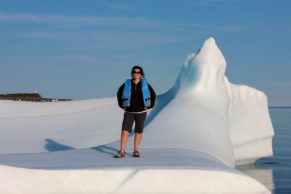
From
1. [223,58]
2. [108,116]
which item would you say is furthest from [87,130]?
[223,58]

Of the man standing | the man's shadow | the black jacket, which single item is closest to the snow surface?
the man's shadow

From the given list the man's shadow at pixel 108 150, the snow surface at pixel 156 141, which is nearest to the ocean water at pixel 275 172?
the snow surface at pixel 156 141

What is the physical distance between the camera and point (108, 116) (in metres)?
15.7

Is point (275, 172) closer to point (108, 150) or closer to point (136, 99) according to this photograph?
point (108, 150)

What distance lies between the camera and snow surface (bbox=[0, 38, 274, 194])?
704 centimetres

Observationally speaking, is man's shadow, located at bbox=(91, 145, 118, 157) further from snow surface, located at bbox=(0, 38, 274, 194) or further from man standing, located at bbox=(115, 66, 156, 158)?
man standing, located at bbox=(115, 66, 156, 158)

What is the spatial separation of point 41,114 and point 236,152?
20.5 ft

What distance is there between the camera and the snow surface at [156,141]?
7.04m

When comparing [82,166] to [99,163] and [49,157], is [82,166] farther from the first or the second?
[49,157]

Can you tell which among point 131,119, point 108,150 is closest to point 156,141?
point 108,150

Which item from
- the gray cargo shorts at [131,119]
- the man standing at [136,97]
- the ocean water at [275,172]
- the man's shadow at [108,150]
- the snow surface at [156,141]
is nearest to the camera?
the snow surface at [156,141]

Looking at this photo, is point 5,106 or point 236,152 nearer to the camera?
point 236,152

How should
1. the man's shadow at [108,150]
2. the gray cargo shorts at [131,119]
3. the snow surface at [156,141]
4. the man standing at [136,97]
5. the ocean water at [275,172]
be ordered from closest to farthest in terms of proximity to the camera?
the snow surface at [156,141] → the man standing at [136,97] → the gray cargo shorts at [131,119] → the man's shadow at [108,150] → the ocean water at [275,172]

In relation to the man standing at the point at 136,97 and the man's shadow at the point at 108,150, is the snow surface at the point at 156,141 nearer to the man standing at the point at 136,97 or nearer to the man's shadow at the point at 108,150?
the man's shadow at the point at 108,150
